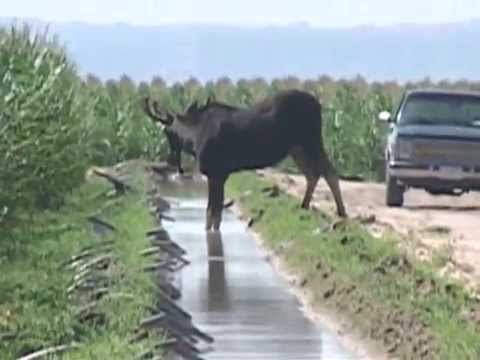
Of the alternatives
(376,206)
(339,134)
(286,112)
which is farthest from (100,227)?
(339,134)

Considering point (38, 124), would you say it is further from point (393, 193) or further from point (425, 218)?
point (393, 193)

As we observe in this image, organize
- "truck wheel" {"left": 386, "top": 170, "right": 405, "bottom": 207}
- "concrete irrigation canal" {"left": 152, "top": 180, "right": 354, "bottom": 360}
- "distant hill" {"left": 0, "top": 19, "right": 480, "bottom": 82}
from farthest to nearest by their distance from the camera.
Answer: "distant hill" {"left": 0, "top": 19, "right": 480, "bottom": 82}, "truck wheel" {"left": 386, "top": 170, "right": 405, "bottom": 207}, "concrete irrigation canal" {"left": 152, "top": 180, "right": 354, "bottom": 360}

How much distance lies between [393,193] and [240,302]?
12979 mm

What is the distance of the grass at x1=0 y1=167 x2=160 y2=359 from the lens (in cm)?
1369

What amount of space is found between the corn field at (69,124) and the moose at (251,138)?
1.56 meters

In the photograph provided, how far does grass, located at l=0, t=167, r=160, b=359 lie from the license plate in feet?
20.6

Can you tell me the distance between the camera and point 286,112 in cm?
2639

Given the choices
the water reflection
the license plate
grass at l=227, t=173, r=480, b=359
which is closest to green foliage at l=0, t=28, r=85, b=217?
the water reflection

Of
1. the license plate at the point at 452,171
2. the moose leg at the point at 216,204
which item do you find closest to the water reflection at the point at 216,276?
the moose leg at the point at 216,204

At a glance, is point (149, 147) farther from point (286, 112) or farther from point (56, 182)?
point (56, 182)

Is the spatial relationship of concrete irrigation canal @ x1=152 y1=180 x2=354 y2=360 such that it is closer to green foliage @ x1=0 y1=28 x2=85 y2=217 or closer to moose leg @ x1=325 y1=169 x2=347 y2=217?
moose leg @ x1=325 y1=169 x2=347 y2=217

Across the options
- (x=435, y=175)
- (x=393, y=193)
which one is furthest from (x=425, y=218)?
(x=393, y=193)

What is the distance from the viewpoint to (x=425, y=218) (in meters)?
27.8

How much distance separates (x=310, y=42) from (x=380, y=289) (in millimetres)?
126000
